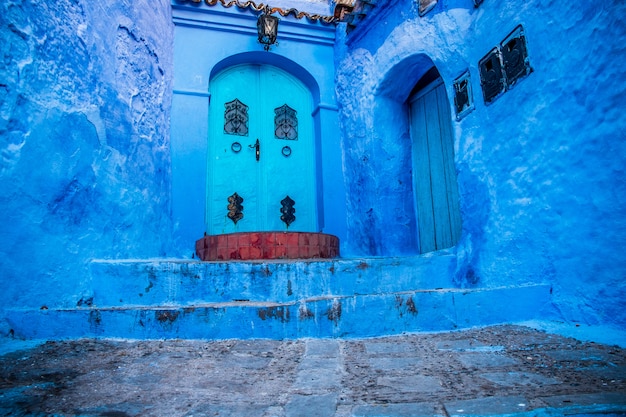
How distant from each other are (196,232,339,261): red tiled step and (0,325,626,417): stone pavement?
1.19 metres

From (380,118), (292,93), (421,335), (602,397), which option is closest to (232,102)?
(292,93)

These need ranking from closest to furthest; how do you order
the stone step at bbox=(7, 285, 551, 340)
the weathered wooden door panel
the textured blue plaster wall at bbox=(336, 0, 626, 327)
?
the textured blue plaster wall at bbox=(336, 0, 626, 327), the stone step at bbox=(7, 285, 551, 340), the weathered wooden door panel

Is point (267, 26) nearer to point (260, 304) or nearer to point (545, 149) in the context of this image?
point (545, 149)

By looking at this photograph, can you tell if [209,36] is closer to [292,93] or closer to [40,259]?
[292,93]

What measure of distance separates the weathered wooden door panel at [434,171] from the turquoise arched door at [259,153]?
56.5 inches

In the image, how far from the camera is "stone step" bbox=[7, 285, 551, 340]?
88.6 inches

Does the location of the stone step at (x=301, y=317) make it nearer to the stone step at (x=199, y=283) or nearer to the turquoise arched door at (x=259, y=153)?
the stone step at (x=199, y=283)

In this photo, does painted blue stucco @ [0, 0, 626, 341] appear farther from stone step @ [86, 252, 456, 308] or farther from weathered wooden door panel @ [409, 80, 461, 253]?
weathered wooden door panel @ [409, 80, 461, 253]

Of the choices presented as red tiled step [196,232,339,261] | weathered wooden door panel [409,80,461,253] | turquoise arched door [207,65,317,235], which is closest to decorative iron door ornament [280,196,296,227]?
turquoise arched door [207,65,317,235]

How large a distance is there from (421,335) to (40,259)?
88.0 inches

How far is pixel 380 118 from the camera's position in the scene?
4.81m

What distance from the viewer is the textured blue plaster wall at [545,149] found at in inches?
84.5

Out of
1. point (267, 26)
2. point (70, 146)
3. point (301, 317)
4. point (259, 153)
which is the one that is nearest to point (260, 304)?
point (301, 317)

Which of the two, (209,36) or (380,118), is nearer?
(380,118)
